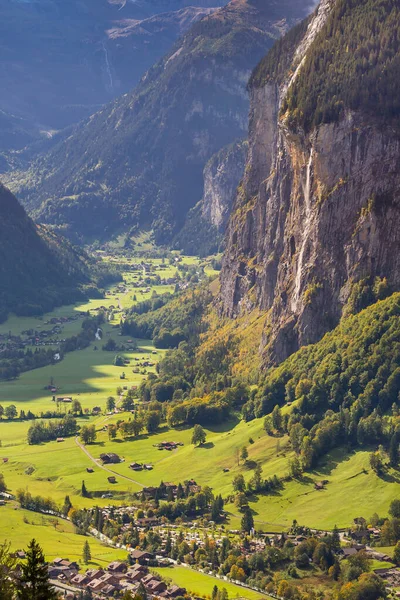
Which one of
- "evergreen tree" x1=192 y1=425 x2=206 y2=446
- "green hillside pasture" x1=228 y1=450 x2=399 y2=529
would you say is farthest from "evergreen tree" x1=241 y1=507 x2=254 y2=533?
"evergreen tree" x1=192 y1=425 x2=206 y2=446

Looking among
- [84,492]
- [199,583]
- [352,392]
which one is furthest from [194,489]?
[199,583]

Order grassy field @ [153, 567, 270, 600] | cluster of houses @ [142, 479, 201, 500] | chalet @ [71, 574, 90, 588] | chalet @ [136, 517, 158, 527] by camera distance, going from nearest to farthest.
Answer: grassy field @ [153, 567, 270, 600]
chalet @ [71, 574, 90, 588]
chalet @ [136, 517, 158, 527]
cluster of houses @ [142, 479, 201, 500]

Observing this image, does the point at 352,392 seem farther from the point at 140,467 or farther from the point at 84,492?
the point at 84,492

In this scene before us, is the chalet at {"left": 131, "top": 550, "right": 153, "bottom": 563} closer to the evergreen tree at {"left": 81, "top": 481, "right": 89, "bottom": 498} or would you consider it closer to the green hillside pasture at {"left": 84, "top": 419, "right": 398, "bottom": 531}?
the green hillside pasture at {"left": 84, "top": 419, "right": 398, "bottom": 531}

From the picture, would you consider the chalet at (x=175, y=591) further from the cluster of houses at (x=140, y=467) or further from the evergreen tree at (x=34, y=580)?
the evergreen tree at (x=34, y=580)

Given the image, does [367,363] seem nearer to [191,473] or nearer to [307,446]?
[307,446]

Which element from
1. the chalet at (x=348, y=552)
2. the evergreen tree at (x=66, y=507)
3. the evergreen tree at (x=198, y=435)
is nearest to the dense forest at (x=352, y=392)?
the evergreen tree at (x=198, y=435)

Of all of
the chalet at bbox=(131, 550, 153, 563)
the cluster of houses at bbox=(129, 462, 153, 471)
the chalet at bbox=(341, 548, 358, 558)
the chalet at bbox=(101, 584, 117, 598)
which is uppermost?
the chalet at bbox=(341, 548, 358, 558)
